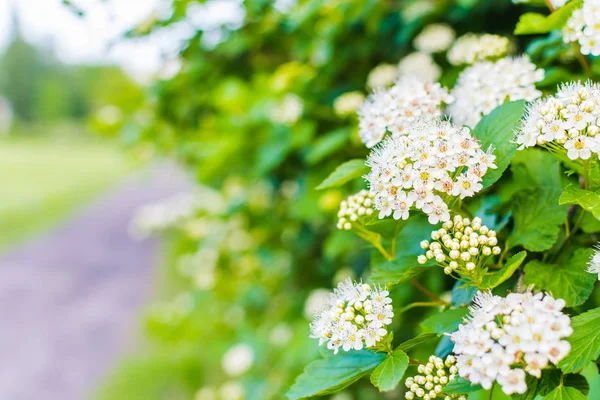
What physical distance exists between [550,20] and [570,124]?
15.7 inches

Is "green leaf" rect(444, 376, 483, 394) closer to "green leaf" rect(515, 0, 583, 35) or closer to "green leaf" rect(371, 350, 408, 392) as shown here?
"green leaf" rect(371, 350, 408, 392)

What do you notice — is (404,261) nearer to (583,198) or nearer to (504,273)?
(504,273)

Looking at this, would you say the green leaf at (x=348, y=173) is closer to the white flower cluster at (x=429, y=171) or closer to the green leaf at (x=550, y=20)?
the white flower cluster at (x=429, y=171)

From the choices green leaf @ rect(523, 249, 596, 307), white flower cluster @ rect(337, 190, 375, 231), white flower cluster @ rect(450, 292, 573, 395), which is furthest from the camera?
white flower cluster @ rect(337, 190, 375, 231)

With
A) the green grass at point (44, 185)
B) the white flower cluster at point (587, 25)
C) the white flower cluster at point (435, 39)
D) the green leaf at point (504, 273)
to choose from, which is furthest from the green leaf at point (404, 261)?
the green grass at point (44, 185)

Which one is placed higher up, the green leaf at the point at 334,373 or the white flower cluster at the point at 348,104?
the white flower cluster at the point at 348,104

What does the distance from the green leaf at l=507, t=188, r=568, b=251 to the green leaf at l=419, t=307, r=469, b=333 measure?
7.0 inches

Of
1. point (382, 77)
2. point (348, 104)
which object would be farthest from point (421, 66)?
point (348, 104)

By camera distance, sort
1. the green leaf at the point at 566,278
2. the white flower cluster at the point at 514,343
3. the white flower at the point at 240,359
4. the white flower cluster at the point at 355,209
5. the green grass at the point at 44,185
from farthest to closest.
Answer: the green grass at the point at 44,185 → the white flower at the point at 240,359 → the white flower cluster at the point at 355,209 → the green leaf at the point at 566,278 → the white flower cluster at the point at 514,343

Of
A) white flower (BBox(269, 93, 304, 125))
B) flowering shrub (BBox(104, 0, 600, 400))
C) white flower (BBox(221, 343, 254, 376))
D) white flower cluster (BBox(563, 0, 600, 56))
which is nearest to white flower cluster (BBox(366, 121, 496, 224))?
flowering shrub (BBox(104, 0, 600, 400))

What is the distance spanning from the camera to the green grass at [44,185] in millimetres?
12328

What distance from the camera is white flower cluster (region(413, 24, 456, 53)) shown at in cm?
212

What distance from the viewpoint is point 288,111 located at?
2129mm

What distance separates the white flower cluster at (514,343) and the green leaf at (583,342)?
62 millimetres
